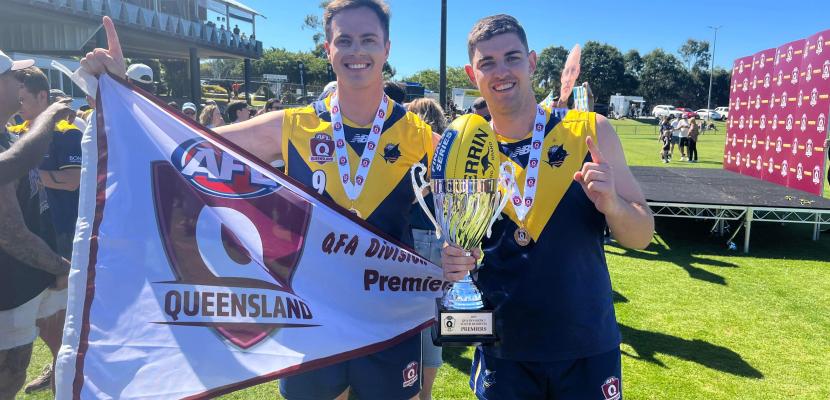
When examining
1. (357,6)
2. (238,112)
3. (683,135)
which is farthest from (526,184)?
(683,135)

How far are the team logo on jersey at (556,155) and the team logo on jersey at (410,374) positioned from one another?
3.66 feet

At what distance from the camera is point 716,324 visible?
230 inches

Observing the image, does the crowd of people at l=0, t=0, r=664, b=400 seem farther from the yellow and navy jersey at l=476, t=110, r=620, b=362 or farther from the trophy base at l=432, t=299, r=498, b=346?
the trophy base at l=432, t=299, r=498, b=346

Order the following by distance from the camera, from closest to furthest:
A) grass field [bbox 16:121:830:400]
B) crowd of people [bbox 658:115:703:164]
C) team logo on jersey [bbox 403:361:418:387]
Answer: team logo on jersey [bbox 403:361:418:387], grass field [bbox 16:121:830:400], crowd of people [bbox 658:115:703:164]

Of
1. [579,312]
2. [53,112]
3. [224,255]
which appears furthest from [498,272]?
[53,112]

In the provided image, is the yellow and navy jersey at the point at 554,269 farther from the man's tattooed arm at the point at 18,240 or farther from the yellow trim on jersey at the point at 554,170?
the man's tattooed arm at the point at 18,240

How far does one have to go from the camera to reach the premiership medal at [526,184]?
2.06 metres

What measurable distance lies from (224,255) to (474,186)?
1.05m

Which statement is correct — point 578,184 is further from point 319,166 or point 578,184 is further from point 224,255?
point 224,255

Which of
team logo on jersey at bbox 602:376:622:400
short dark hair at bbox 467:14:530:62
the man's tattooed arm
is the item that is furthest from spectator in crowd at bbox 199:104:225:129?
team logo on jersey at bbox 602:376:622:400

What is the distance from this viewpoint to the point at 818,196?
375 inches

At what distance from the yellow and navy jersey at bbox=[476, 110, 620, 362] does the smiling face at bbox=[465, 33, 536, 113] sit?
0.62 ft

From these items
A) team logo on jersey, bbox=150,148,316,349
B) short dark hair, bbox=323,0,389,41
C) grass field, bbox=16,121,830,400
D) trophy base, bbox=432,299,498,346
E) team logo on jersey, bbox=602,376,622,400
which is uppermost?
short dark hair, bbox=323,0,389,41

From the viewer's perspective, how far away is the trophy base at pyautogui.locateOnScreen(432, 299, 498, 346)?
1.94m
